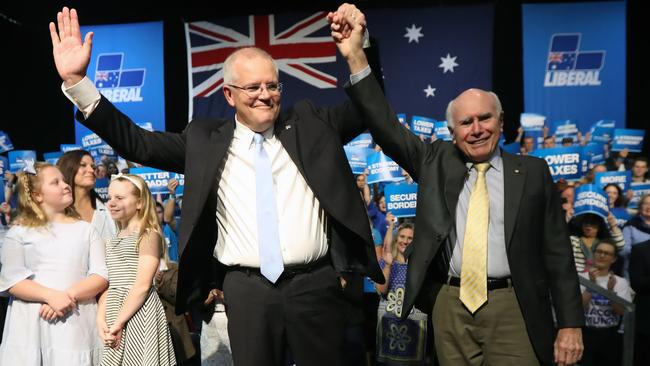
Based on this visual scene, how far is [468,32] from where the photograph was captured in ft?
33.4

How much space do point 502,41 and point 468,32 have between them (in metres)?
2.35

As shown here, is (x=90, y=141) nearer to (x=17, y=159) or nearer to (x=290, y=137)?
(x=17, y=159)

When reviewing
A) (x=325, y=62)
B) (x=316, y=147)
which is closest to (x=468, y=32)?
(x=325, y=62)

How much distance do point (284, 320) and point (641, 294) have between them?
325 cm

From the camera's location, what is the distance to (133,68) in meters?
10.8

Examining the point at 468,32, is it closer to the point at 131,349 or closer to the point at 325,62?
the point at 325,62

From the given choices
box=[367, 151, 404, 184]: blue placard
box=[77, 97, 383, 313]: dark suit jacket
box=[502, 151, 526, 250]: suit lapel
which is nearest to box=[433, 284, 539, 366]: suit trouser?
box=[502, 151, 526, 250]: suit lapel

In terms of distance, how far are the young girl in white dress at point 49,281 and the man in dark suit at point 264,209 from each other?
143cm

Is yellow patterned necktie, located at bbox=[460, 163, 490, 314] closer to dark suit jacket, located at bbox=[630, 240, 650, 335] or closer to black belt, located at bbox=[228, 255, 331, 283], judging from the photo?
black belt, located at bbox=[228, 255, 331, 283]

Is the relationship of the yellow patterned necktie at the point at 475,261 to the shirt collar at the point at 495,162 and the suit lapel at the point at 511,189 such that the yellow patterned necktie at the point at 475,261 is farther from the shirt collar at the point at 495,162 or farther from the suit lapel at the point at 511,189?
the shirt collar at the point at 495,162

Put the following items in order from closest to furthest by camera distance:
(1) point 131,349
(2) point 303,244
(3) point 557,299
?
(2) point 303,244 → (3) point 557,299 → (1) point 131,349

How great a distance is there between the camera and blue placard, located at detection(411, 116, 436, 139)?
9625 mm

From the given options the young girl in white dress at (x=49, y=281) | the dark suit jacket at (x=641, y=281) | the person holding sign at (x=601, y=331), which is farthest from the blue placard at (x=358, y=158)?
the young girl in white dress at (x=49, y=281)

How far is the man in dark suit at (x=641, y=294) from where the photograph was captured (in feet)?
16.5
